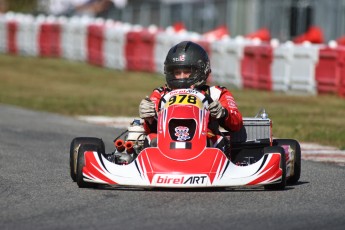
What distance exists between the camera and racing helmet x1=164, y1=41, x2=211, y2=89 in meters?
8.95

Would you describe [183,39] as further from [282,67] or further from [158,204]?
[158,204]

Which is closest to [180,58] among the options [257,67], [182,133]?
[182,133]

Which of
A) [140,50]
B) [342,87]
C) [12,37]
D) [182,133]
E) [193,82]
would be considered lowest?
[12,37]

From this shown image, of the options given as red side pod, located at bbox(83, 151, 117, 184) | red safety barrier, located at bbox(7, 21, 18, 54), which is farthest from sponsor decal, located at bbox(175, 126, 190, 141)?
red safety barrier, located at bbox(7, 21, 18, 54)

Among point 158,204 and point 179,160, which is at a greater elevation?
point 179,160

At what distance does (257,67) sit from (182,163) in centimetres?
1475

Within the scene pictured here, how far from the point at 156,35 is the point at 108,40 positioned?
312 centimetres

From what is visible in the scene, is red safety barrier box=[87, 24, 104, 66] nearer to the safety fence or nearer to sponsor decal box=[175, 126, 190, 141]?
the safety fence

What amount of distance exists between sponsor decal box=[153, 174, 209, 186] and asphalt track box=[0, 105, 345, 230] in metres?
0.09

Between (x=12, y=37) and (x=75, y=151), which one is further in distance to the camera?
(x=12, y=37)

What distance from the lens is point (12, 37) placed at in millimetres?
37562

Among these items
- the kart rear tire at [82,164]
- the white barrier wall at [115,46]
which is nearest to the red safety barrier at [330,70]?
the white barrier wall at [115,46]

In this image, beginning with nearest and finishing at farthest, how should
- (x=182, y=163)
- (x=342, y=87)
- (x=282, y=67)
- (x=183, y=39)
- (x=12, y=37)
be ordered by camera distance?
(x=182, y=163) → (x=342, y=87) → (x=282, y=67) → (x=183, y=39) → (x=12, y=37)

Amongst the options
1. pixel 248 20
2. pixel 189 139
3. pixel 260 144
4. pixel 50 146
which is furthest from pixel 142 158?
pixel 248 20
